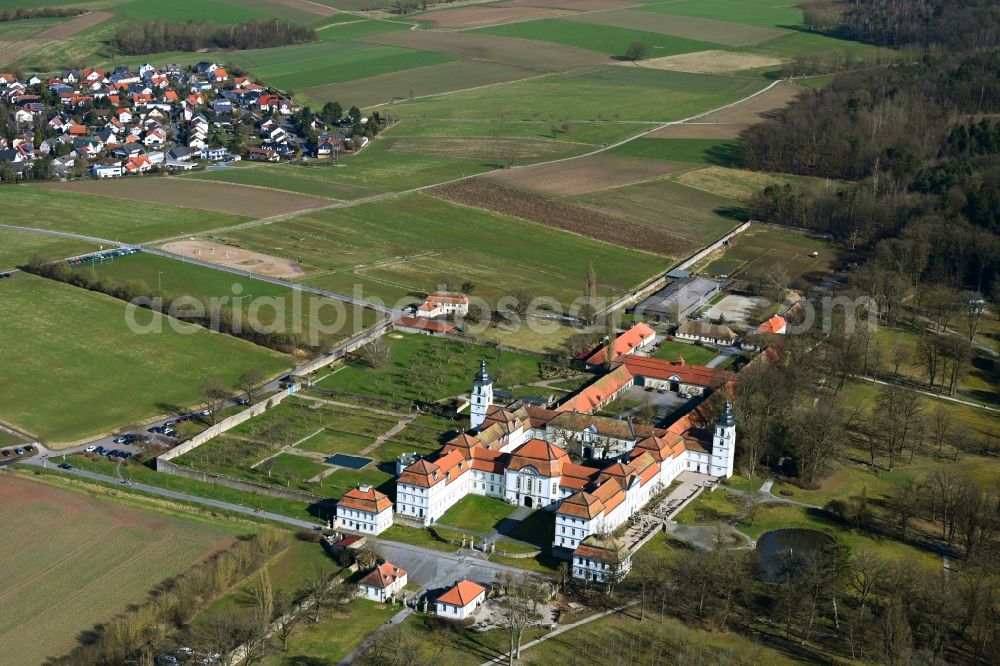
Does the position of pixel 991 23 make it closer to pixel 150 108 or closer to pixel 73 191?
pixel 150 108

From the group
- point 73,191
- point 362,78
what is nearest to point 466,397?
point 73,191

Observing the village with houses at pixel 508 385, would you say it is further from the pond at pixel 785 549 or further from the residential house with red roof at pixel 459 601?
the pond at pixel 785 549

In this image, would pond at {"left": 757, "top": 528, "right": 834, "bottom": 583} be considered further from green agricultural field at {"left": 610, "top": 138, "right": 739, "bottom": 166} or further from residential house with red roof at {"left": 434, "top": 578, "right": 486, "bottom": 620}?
green agricultural field at {"left": 610, "top": 138, "right": 739, "bottom": 166}

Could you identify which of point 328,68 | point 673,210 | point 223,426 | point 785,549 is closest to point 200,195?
point 673,210

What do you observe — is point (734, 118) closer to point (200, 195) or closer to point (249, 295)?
point (200, 195)

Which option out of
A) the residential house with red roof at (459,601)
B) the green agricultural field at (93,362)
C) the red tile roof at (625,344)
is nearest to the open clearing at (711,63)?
the red tile roof at (625,344)
